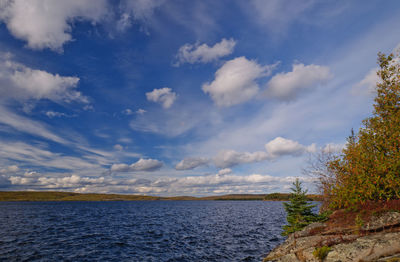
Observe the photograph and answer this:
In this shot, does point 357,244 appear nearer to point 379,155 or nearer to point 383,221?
point 383,221

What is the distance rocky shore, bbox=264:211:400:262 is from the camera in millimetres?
10352

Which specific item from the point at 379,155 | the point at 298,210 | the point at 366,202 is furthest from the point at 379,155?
the point at 298,210

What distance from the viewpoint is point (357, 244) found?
11648 millimetres

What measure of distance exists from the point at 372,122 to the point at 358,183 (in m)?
6.55

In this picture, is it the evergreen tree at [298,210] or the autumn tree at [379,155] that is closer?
the autumn tree at [379,155]

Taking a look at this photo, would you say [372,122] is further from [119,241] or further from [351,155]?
[119,241]

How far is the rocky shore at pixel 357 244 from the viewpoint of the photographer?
34.0ft

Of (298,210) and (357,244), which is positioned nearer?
(357,244)

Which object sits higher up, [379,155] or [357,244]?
[379,155]

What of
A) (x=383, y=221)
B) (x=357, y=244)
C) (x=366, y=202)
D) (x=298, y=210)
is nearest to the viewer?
(x=357, y=244)

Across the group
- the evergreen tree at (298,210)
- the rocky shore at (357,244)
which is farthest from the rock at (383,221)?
the evergreen tree at (298,210)

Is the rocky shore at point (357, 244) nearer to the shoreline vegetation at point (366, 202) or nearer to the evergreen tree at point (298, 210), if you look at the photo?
the shoreline vegetation at point (366, 202)

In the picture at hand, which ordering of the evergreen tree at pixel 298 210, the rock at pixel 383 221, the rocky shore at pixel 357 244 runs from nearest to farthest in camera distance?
the rocky shore at pixel 357 244 < the rock at pixel 383 221 < the evergreen tree at pixel 298 210

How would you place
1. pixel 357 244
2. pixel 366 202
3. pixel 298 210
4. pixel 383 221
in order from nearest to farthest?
1. pixel 357 244
2. pixel 383 221
3. pixel 366 202
4. pixel 298 210
